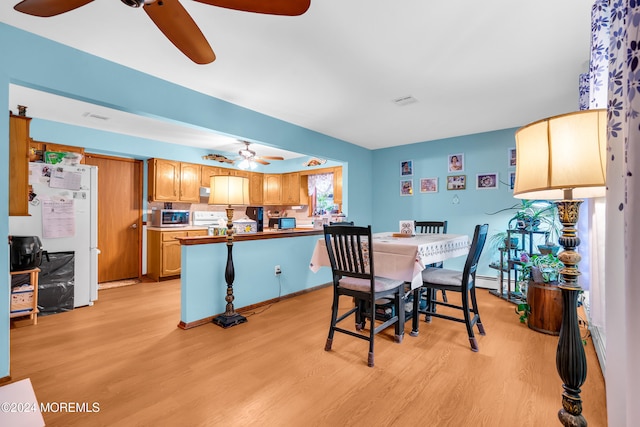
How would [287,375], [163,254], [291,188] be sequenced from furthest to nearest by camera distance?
[291,188], [163,254], [287,375]

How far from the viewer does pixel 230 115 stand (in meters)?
3.25

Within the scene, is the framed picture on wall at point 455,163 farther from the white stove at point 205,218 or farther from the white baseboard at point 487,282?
the white stove at point 205,218

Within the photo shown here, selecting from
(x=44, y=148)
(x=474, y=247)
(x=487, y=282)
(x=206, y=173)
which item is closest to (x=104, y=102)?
(x=44, y=148)

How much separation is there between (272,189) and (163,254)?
2.74m

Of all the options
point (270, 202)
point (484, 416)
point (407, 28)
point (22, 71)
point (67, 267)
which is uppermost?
point (407, 28)

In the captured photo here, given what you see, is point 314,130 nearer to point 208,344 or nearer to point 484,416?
point 208,344

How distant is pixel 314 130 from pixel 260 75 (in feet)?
5.54

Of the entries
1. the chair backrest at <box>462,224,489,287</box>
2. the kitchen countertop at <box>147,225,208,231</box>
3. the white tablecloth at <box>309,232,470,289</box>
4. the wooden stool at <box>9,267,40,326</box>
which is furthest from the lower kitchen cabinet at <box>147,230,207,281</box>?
the chair backrest at <box>462,224,489,287</box>

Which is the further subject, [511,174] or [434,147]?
[434,147]

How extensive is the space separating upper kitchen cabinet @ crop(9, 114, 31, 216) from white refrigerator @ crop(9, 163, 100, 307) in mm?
1348

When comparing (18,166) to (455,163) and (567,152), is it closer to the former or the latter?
(567,152)

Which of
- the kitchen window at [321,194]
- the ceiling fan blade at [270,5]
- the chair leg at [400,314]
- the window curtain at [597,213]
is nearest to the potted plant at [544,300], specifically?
the window curtain at [597,213]

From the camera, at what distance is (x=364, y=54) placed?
7.55ft

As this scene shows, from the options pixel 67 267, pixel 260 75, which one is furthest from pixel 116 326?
pixel 260 75
